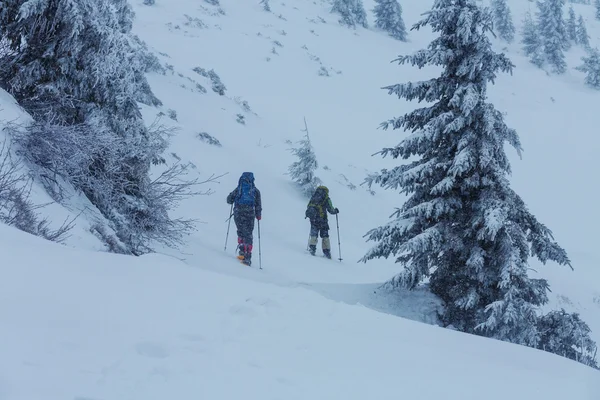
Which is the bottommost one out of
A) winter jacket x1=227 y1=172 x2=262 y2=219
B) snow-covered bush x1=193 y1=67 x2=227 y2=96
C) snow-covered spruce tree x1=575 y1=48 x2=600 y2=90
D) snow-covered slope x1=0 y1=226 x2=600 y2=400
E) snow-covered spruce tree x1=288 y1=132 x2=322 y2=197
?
snow-covered slope x1=0 y1=226 x2=600 y2=400

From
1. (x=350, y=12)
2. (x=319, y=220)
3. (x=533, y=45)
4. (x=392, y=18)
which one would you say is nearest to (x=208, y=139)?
(x=319, y=220)

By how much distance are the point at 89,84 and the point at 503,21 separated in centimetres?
6271

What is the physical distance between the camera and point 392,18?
54406 mm

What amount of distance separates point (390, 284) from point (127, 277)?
180 inches

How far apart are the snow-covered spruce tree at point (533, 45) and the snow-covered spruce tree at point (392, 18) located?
1472 centimetres

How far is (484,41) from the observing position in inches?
278

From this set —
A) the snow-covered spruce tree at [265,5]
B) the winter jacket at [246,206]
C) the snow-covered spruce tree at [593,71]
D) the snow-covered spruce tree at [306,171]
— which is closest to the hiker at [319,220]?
the winter jacket at [246,206]

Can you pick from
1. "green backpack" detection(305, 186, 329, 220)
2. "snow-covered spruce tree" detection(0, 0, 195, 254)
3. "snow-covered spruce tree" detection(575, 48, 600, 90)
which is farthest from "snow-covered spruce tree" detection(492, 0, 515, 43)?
"snow-covered spruce tree" detection(0, 0, 195, 254)

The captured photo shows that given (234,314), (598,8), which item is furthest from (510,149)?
(598,8)

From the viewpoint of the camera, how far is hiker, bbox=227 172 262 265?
31.5 ft

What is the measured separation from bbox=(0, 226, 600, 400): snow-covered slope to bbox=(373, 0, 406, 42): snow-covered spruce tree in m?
55.2

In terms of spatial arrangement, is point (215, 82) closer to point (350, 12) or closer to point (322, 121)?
point (322, 121)

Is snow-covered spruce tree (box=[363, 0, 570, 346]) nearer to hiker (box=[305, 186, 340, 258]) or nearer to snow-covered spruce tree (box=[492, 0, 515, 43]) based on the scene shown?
hiker (box=[305, 186, 340, 258])

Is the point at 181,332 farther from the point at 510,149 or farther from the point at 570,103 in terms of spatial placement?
the point at 570,103
